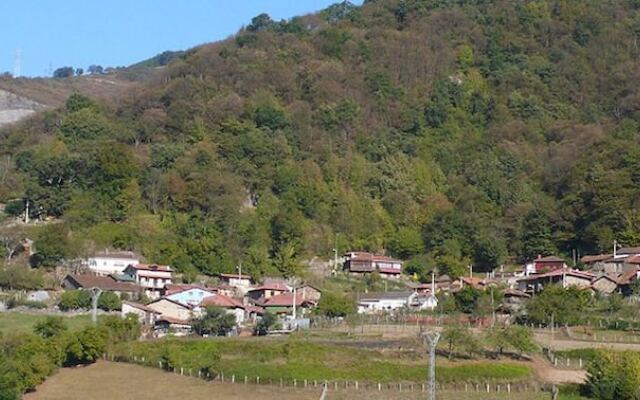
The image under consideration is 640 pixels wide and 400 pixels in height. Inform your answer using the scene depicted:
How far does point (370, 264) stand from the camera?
57406 millimetres

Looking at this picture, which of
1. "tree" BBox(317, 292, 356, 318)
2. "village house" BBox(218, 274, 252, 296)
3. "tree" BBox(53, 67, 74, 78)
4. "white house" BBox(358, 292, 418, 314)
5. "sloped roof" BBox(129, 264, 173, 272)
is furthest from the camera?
"tree" BBox(53, 67, 74, 78)

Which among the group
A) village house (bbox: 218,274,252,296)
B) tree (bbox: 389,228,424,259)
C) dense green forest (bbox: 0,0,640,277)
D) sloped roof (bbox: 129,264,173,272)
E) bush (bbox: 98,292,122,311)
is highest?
dense green forest (bbox: 0,0,640,277)

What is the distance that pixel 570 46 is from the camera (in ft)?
269

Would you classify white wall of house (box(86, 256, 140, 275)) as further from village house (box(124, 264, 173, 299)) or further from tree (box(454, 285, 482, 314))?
tree (box(454, 285, 482, 314))

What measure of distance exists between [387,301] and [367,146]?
21.6 meters

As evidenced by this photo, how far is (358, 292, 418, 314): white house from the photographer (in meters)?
50.6

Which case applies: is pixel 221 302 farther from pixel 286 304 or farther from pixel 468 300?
pixel 468 300

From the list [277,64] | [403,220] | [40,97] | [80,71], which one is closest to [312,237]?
[403,220]

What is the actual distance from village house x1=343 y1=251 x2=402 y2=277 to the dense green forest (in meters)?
1.22

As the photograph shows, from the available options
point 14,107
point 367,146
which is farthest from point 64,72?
point 367,146

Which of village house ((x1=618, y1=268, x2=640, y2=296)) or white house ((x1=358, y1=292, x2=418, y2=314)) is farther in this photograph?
white house ((x1=358, y1=292, x2=418, y2=314))

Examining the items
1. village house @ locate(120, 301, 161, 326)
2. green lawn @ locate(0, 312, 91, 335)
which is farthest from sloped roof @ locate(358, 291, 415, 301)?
green lawn @ locate(0, 312, 91, 335)

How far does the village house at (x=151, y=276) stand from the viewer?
52859mm

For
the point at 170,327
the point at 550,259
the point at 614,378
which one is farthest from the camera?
the point at 550,259
